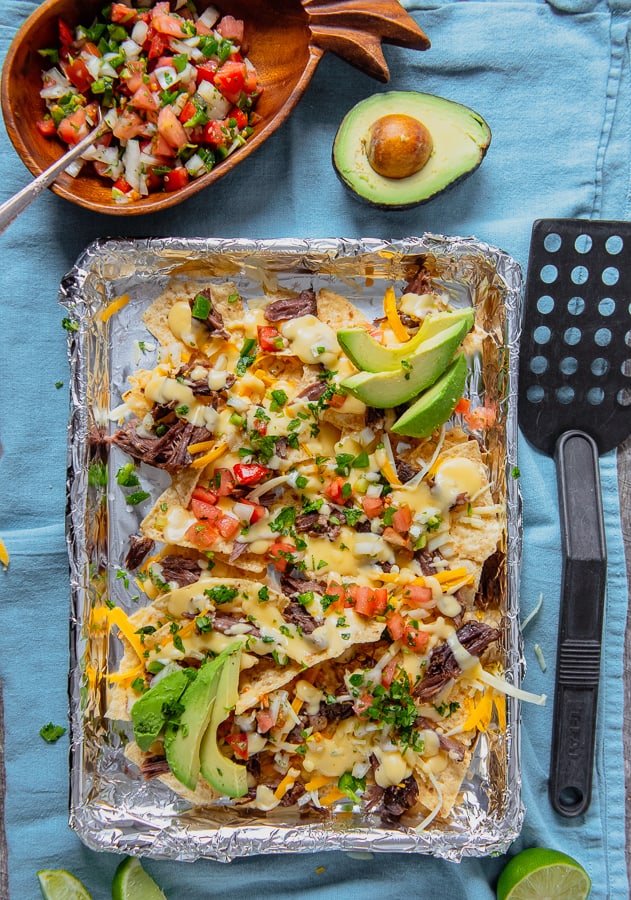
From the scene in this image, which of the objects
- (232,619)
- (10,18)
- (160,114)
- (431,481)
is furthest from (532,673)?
(10,18)

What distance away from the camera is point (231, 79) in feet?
8.82

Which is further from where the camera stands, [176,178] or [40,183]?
[176,178]

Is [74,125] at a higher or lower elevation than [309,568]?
higher

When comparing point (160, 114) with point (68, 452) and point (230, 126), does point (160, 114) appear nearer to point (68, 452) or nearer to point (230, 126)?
point (230, 126)

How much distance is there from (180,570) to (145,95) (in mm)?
1620

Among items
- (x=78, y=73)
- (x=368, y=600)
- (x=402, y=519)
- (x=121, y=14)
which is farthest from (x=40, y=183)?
(x=368, y=600)

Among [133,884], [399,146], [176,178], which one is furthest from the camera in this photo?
[133,884]

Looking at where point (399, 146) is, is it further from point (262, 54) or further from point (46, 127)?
point (46, 127)

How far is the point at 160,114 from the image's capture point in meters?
2.64

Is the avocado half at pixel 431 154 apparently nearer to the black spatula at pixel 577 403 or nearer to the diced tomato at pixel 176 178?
the black spatula at pixel 577 403

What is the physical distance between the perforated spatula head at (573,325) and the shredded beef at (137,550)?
143cm

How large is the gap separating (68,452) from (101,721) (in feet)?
3.15

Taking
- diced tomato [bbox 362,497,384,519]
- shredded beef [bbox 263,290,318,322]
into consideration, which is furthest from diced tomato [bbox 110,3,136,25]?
diced tomato [bbox 362,497,384,519]

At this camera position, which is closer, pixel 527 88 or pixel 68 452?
pixel 68 452
